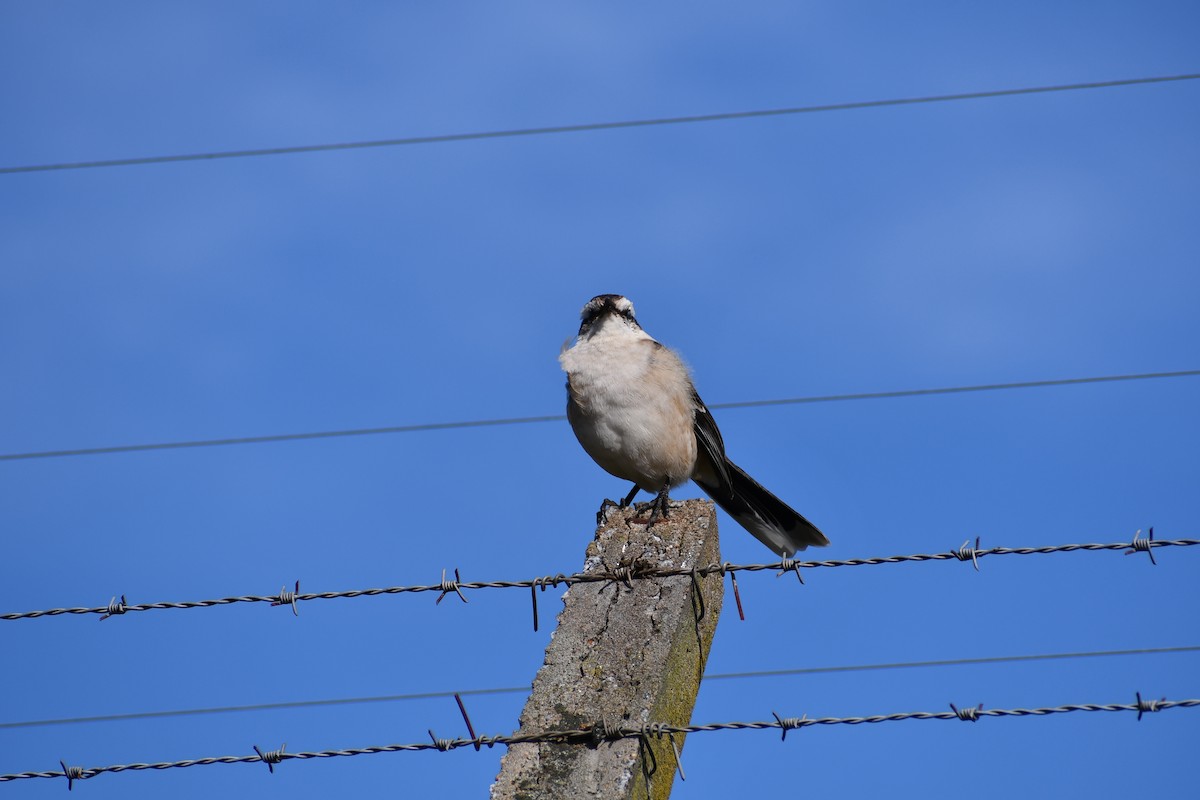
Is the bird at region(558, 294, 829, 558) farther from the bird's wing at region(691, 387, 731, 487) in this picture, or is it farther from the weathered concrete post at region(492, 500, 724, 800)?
the weathered concrete post at region(492, 500, 724, 800)

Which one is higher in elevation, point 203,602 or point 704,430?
point 704,430

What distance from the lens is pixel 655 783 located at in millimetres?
3213

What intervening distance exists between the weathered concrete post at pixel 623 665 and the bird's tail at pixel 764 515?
103 inches

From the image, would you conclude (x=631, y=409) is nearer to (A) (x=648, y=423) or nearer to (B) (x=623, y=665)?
(A) (x=648, y=423)

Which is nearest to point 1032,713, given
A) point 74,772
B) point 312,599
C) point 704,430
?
point 312,599

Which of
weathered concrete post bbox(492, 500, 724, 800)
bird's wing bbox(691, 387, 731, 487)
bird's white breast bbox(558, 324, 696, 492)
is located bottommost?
weathered concrete post bbox(492, 500, 724, 800)

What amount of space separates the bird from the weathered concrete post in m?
1.72

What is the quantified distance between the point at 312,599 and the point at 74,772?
792 mm

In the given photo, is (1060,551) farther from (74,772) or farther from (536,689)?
(74,772)

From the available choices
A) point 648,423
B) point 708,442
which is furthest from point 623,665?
point 708,442

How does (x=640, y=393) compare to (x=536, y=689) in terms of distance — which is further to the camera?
(x=640, y=393)

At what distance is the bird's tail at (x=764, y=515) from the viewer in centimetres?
627

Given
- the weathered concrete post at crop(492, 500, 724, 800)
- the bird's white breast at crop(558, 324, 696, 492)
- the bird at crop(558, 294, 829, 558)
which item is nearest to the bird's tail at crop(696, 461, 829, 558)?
the bird at crop(558, 294, 829, 558)

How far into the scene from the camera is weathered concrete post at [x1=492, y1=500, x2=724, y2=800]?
3174 millimetres
